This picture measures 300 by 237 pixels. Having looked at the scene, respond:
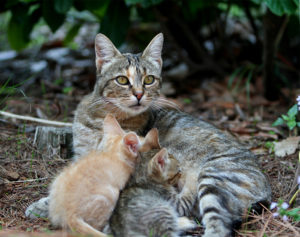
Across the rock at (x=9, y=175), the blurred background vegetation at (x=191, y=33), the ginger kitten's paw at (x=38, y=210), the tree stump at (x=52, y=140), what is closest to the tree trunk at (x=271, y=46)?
the blurred background vegetation at (x=191, y=33)

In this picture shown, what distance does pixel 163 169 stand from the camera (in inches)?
156

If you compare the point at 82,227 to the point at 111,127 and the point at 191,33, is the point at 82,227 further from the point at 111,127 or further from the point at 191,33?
the point at 191,33

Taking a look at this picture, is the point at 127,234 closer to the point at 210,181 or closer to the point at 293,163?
the point at 210,181

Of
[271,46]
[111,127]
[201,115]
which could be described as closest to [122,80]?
[111,127]

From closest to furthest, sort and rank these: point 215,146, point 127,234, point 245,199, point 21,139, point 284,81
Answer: point 127,234 < point 245,199 < point 215,146 < point 21,139 < point 284,81

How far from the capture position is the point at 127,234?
329cm

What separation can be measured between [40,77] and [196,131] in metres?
5.74

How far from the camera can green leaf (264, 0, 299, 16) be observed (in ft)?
18.3

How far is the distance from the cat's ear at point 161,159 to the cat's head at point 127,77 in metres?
1.13

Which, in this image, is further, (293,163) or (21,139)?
(21,139)

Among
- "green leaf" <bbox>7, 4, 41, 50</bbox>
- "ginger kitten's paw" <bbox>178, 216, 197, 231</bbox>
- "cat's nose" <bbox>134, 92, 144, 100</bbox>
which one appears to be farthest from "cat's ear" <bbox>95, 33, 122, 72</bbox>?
"green leaf" <bbox>7, 4, 41, 50</bbox>

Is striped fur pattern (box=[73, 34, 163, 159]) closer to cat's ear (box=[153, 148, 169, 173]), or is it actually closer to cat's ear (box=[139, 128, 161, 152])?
cat's ear (box=[139, 128, 161, 152])

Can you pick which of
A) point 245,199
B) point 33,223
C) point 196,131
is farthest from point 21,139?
point 245,199

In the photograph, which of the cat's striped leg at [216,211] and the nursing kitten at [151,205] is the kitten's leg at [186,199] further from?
the cat's striped leg at [216,211]
